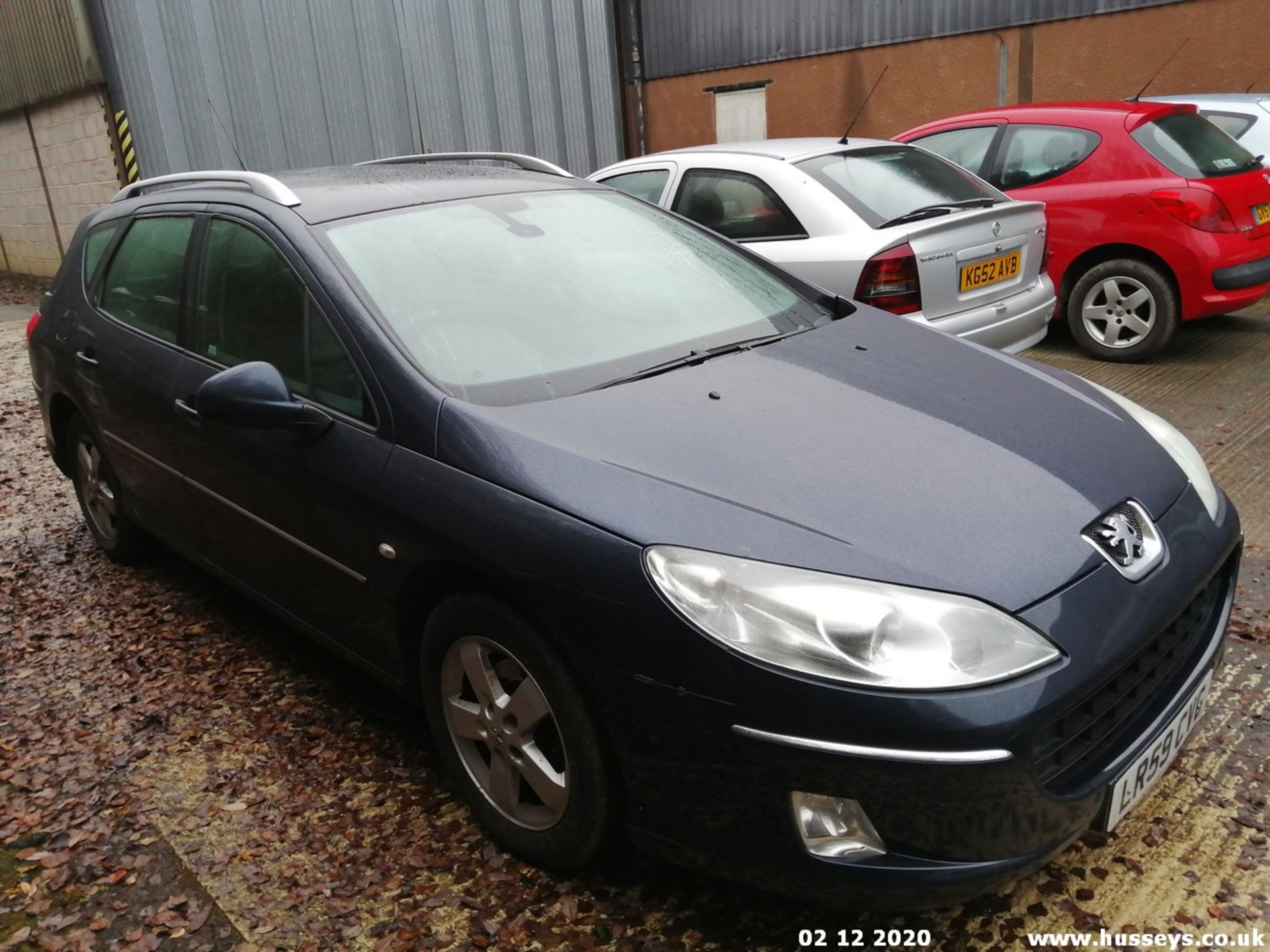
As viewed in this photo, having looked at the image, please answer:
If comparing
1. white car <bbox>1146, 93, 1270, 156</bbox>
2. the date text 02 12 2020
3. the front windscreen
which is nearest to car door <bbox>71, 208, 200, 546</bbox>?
the front windscreen

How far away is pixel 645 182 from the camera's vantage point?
6219mm

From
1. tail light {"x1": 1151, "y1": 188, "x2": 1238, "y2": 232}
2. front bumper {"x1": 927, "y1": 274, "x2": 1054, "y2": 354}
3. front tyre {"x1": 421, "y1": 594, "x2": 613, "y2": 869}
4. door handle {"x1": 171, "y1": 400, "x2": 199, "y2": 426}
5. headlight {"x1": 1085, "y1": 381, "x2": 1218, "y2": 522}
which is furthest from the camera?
tail light {"x1": 1151, "y1": 188, "x2": 1238, "y2": 232}

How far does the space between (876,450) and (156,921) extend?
6.34 feet

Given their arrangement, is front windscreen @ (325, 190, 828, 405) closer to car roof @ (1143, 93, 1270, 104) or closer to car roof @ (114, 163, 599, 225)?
car roof @ (114, 163, 599, 225)

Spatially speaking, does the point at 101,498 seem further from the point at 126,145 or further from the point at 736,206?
the point at 126,145

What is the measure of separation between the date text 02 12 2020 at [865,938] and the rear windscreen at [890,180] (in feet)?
12.0

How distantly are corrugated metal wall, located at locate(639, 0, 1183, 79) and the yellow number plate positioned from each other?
538cm

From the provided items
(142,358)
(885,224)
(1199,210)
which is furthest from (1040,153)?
(142,358)

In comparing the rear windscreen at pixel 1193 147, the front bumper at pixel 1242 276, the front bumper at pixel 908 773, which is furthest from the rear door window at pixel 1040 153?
the front bumper at pixel 908 773

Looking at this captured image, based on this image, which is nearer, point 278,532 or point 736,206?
point 278,532

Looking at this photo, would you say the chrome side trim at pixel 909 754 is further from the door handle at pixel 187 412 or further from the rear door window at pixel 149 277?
the rear door window at pixel 149 277

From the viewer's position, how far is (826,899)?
1949 millimetres

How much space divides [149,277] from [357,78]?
9.71 meters

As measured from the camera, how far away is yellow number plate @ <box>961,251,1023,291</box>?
5.08m
